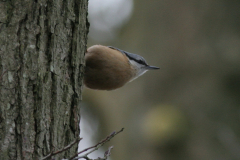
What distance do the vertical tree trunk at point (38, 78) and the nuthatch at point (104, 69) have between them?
1.11 metres

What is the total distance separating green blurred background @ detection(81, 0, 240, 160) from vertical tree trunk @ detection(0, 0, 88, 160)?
2.60 meters

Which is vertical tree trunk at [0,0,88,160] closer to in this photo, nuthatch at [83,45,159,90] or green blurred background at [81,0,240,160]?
nuthatch at [83,45,159,90]

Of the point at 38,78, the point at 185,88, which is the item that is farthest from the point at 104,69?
the point at 185,88

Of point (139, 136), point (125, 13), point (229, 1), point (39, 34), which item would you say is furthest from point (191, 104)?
point (39, 34)

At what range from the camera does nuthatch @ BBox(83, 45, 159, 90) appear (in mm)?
3012

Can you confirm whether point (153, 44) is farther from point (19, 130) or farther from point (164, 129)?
point (19, 130)

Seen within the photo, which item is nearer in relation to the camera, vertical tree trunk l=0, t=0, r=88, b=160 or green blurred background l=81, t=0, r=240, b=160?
vertical tree trunk l=0, t=0, r=88, b=160

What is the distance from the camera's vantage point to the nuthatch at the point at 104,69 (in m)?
3.01

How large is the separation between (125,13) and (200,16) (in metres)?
2.06

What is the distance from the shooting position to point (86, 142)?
665cm

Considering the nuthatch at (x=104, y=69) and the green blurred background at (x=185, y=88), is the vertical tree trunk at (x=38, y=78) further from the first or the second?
the green blurred background at (x=185, y=88)

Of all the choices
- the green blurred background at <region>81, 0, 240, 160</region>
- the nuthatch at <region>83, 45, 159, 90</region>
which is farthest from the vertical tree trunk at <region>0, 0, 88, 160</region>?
the green blurred background at <region>81, 0, 240, 160</region>

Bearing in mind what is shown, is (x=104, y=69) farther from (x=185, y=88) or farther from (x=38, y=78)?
(x=185, y=88)

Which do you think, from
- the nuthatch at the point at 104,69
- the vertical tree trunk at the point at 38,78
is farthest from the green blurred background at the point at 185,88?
the vertical tree trunk at the point at 38,78
